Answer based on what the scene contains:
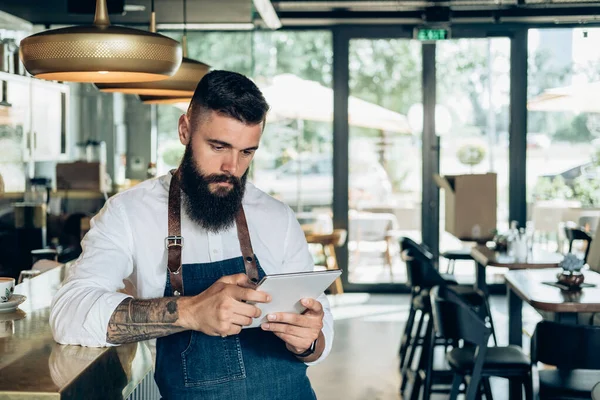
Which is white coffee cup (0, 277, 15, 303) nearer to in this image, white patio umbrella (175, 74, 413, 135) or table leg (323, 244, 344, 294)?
table leg (323, 244, 344, 294)

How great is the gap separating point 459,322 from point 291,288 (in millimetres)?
1927

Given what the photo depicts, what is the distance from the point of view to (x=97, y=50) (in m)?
2.00

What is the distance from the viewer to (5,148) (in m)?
5.55

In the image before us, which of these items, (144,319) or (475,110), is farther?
(475,110)

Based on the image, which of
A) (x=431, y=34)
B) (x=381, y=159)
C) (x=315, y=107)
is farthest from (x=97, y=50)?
(x=381, y=159)

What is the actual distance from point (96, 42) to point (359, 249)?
6899 millimetres

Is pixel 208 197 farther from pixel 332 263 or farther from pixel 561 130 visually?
pixel 561 130

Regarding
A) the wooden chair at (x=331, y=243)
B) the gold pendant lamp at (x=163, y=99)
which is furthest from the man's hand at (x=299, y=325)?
the wooden chair at (x=331, y=243)

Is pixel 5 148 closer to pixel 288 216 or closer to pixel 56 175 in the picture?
pixel 56 175

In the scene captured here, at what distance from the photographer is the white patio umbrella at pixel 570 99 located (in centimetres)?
853

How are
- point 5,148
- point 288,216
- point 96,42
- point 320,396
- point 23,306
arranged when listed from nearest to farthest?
point 96,42
point 288,216
point 23,306
point 320,396
point 5,148

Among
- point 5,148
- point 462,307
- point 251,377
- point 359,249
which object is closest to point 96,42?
point 251,377

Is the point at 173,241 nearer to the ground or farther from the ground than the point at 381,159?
nearer to the ground

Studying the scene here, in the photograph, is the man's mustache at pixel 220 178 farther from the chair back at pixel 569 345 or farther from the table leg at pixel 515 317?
the table leg at pixel 515 317
